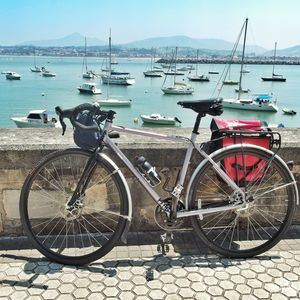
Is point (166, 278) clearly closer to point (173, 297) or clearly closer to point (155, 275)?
point (155, 275)

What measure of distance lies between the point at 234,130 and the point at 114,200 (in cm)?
123

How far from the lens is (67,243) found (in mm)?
3461

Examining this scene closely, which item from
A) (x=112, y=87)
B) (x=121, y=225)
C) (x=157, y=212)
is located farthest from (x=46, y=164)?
(x=112, y=87)

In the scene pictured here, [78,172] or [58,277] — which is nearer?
[58,277]

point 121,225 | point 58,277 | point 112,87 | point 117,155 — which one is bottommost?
point 112,87

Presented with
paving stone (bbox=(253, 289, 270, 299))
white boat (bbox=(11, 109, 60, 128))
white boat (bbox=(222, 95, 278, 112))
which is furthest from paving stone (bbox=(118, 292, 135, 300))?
white boat (bbox=(222, 95, 278, 112))

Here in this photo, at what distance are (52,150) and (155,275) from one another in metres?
1.33

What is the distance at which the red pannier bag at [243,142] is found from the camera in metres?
3.26

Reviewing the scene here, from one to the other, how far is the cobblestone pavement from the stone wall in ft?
0.84

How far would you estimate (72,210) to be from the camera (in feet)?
10.4

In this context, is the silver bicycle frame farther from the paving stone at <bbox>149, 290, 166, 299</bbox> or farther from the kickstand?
the paving stone at <bbox>149, 290, 166, 299</bbox>

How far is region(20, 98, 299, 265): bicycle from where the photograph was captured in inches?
121

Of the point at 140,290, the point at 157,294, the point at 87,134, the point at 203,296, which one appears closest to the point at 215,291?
the point at 203,296

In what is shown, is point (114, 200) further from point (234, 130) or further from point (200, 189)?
point (234, 130)
